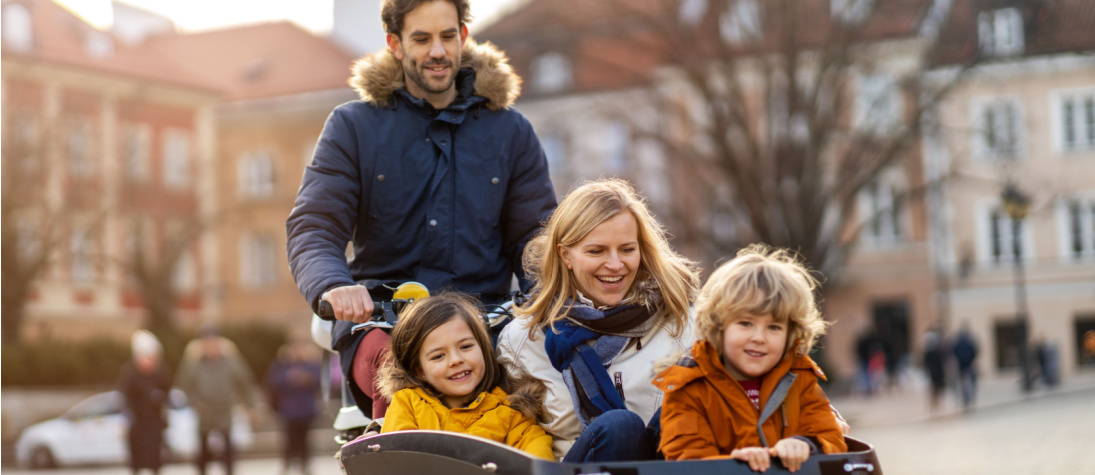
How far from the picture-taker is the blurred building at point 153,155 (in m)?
36.0

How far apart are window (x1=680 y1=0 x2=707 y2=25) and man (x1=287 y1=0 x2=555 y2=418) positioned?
22579 millimetres

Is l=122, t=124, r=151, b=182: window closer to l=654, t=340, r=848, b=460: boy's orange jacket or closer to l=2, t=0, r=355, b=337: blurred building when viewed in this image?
l=2, t=0, r=355, b=337: blurred building

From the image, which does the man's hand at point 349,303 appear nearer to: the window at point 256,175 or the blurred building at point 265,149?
the blurred building at point 265,149

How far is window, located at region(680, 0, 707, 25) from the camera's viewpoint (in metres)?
27.5

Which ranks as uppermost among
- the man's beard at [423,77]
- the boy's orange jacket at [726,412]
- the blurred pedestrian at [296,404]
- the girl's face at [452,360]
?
the man's beard at [423,77]

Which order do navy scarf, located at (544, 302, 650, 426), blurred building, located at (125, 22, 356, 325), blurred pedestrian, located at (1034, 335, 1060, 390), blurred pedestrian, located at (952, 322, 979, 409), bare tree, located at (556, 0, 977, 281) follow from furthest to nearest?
blurred building, located at (125, 22, 356, 325) → blurred pedestrian, located at (1034, 335, 1060, 390) → blurred pedestrian, located at (952, 322, 979, 409) → bare tree, located at (556, 0, 977, 281) → navy scarf, located at (544, 302, 650, 426)

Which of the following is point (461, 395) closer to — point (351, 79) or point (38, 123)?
point (351, 79)

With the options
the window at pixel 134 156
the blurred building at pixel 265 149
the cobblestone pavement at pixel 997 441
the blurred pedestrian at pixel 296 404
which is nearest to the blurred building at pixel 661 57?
the cobblestone pavement at pixel 997 441

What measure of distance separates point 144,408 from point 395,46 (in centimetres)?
1085

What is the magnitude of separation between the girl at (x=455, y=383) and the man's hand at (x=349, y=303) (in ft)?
0.66

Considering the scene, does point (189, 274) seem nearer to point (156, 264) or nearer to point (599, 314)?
point (156, 264)

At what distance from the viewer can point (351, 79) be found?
209 inches

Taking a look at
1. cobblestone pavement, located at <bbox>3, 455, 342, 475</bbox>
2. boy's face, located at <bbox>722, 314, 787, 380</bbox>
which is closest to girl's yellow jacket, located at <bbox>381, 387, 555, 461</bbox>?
boy's face, located at <bbox>722, 314, 787, 380</bbox>

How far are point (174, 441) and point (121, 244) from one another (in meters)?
19.3
